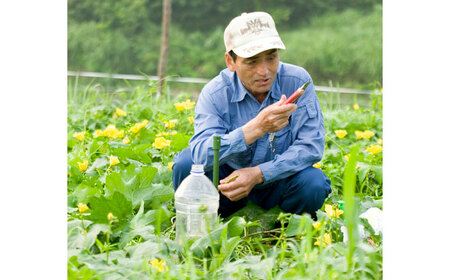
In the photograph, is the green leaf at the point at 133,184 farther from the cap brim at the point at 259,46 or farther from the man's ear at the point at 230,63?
the cap brim at the point at 259,46

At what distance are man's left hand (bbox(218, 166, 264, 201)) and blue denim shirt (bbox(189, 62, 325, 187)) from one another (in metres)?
0.04

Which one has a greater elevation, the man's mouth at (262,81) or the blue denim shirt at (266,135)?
the man's mouth at (262,81)

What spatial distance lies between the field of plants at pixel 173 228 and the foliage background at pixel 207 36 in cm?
809

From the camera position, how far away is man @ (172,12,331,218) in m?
2.53

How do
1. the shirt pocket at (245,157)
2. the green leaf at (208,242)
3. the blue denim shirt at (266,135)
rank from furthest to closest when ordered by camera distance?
the shirt pocket at (245,157) < the blue denim shirt at (266,135) < the green leaf at (208,242)

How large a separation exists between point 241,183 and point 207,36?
10.5 meters

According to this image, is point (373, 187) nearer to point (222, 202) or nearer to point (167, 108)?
point (222, 202)

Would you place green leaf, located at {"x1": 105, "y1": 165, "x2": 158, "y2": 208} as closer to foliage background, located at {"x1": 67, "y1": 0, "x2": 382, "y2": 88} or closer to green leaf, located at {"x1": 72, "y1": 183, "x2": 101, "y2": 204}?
green leaf, located at {"x1": 72, "y1": 183, "x2": 101, "y2": 204}

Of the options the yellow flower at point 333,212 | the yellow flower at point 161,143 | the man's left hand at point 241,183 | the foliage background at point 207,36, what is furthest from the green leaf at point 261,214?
the foliage background at point 207,36

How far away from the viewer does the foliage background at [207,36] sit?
12.0 metres

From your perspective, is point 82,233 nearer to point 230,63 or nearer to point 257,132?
point 257,132

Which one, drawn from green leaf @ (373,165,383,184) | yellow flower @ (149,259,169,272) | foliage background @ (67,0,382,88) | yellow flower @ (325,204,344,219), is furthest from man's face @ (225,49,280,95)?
foliage background @ (67,0,382,88)

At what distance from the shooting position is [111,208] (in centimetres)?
244
